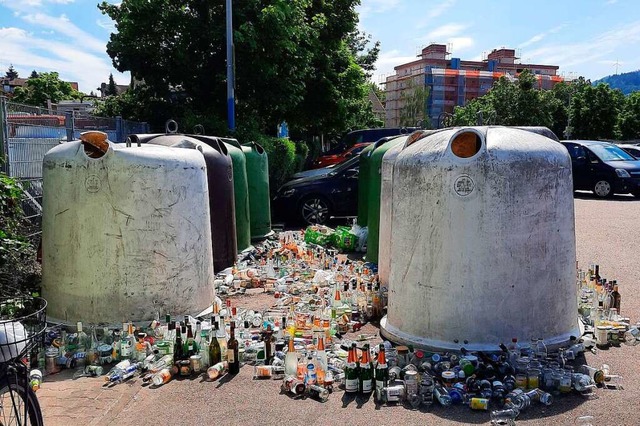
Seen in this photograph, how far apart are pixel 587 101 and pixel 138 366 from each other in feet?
153

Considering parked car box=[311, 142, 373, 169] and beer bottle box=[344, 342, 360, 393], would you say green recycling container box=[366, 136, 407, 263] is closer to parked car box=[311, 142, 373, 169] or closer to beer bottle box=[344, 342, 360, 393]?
beer bottle box=[344, 342, 360, 393]

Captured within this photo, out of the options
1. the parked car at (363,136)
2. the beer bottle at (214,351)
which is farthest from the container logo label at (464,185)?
the parked car at (363,136)

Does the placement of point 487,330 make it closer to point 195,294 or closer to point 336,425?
point 336,425

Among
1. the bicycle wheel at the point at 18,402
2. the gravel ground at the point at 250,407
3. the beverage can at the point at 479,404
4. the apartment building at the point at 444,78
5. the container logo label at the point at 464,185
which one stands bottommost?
the gravel ground at the point at 250,407

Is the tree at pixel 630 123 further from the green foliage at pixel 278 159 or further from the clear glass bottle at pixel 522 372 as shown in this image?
the clear glass bottle at pixel 522 372

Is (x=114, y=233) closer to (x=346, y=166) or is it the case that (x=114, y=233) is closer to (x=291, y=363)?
(x=291, y=363)

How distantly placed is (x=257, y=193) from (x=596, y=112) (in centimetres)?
4104

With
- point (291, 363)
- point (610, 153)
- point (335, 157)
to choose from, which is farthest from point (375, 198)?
point (335, 157)

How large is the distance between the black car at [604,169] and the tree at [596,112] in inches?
1153

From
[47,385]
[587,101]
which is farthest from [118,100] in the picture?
[587,101]

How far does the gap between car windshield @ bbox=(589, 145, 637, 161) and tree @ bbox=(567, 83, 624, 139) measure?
93.8ft

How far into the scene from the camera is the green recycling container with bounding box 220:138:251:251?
894 cm

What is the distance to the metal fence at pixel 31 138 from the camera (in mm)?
7812

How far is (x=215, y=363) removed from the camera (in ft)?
15.7
